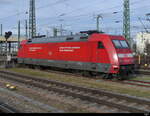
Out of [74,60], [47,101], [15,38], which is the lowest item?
[47,101]

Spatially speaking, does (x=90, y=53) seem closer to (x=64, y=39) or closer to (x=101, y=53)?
(x=101, y=53)

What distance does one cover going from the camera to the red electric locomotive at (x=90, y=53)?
602 inches

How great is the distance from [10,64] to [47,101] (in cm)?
1916

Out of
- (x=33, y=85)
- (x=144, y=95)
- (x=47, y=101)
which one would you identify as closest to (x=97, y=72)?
(x=33, y=85)

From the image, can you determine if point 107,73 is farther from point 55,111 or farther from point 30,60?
point 30,60

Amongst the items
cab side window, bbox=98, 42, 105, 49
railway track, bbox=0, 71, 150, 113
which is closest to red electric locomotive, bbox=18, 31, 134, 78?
cab side window, bbox=98, 42, 105, 49

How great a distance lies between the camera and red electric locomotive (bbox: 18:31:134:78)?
1529 cm

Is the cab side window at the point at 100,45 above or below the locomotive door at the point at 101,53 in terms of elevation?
above

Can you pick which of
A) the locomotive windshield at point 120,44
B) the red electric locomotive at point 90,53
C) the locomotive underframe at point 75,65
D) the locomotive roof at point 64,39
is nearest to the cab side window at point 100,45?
the red electric locomotive at point 90,53

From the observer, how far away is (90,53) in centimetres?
1673

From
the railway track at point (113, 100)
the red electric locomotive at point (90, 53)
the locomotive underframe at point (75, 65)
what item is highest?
the red electric locomotive at point (90, 53)

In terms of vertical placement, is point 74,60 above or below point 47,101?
above

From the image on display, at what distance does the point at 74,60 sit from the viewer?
60.3 feet

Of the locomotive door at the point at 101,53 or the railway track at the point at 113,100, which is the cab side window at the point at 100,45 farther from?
the railway track at the point at 113,100
